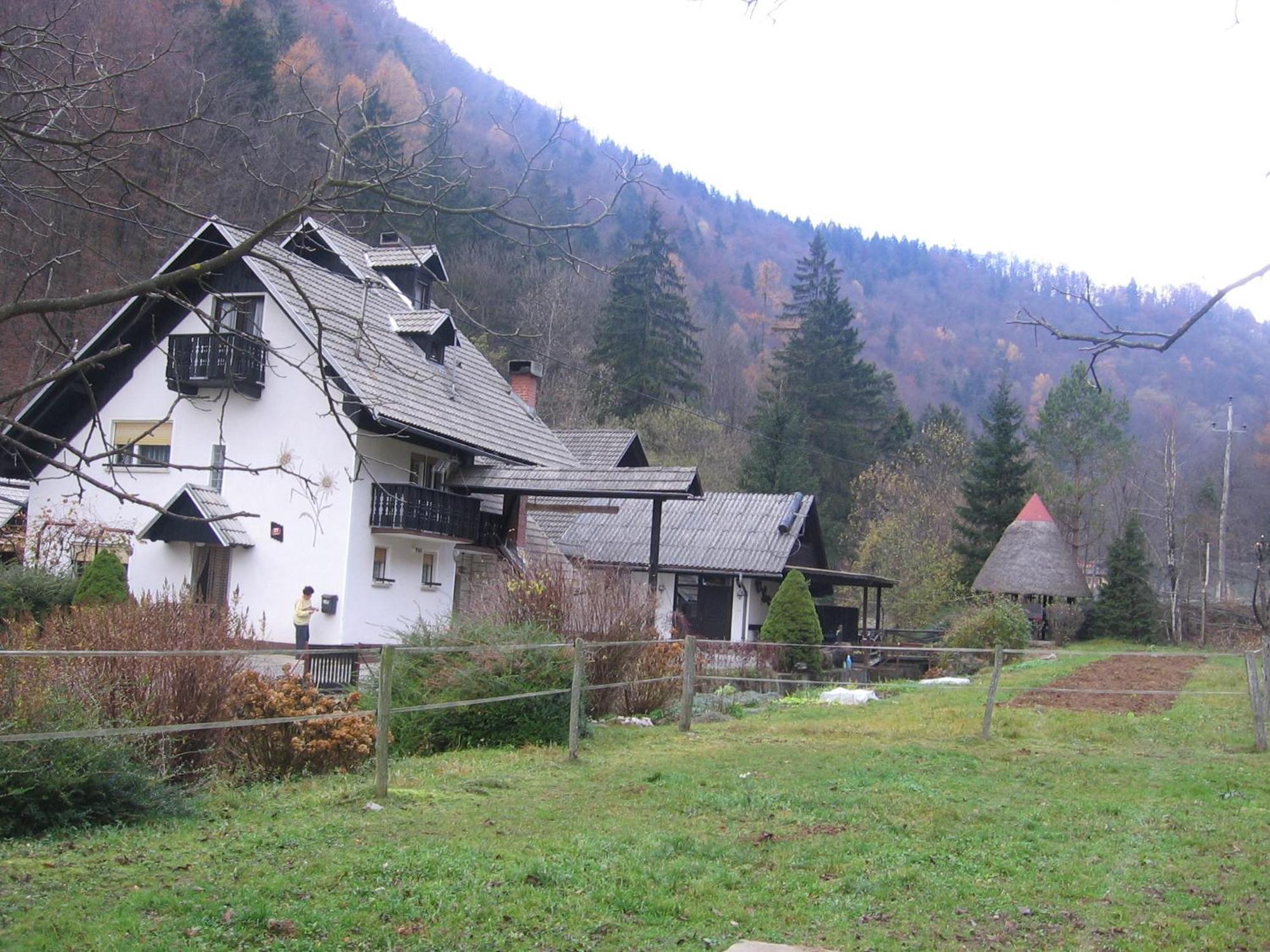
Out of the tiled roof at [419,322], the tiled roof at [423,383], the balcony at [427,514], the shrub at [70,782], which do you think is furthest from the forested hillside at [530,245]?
the balcony at [427,514]

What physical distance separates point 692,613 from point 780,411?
2143 cm

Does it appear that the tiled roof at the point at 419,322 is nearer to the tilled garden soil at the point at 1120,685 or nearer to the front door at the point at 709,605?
the front door at the point at 709,605

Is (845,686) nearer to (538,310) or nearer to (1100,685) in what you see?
(1100,685)

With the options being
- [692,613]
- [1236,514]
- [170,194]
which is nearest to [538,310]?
[692,613]

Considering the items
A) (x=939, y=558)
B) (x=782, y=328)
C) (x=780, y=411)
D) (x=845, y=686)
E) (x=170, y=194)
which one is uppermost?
(x=782, y=328)

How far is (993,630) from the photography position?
28.8 metres

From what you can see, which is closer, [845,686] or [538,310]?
[845,686]

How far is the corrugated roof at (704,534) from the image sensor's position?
32438 mm

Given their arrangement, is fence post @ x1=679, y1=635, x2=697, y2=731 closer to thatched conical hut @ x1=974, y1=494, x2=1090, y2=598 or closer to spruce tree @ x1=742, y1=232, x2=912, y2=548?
thatched conical hut @ x1=974, y1=494, x2=1090, y2=598

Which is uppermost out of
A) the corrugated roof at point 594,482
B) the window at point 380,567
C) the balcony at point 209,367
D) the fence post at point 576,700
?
the balcony at point 209,367

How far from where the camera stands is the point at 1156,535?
61094 mm

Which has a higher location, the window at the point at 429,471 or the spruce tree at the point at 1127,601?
the window at the point at 429,471

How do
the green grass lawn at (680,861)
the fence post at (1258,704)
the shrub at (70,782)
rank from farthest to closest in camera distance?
the fence post at (1258,704)
the shrub at (70,782)
the green grass lawn at (680,861)

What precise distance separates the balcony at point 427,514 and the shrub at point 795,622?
6.90 m
